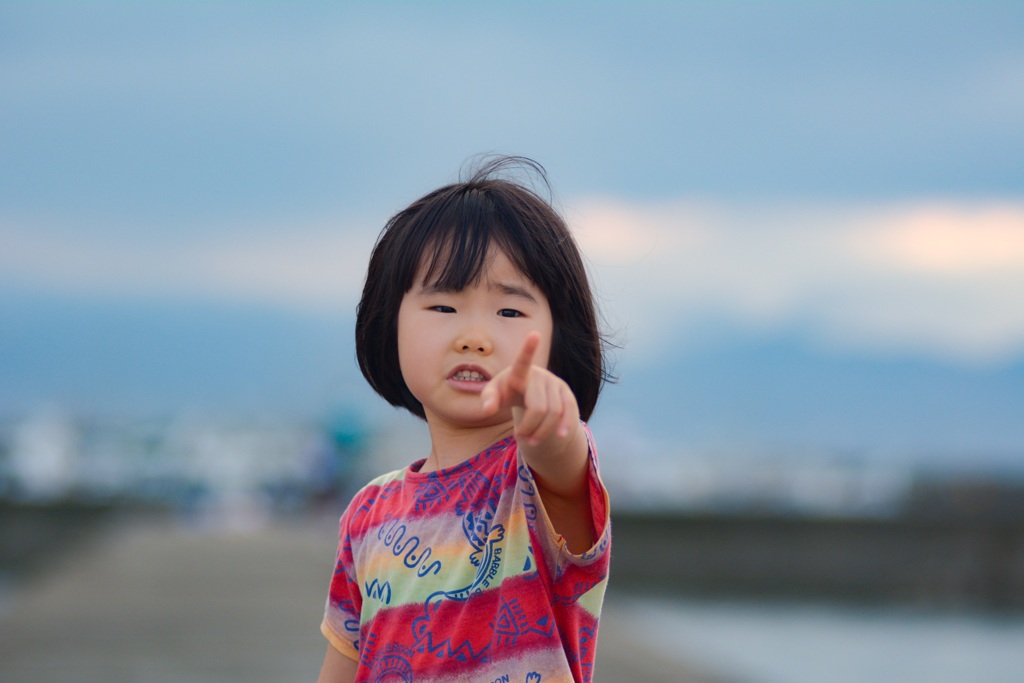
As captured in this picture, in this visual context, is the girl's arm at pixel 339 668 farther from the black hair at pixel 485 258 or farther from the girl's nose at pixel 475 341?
the girl's nose at pixel 475 341

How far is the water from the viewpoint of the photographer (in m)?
6.46

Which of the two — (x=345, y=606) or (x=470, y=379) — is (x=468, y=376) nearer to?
(x=470, y=379)

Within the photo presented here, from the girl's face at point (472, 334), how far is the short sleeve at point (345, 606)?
1.13 ft

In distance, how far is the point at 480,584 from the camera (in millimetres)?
1651

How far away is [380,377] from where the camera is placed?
2.02 m

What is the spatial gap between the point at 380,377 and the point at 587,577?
593mm

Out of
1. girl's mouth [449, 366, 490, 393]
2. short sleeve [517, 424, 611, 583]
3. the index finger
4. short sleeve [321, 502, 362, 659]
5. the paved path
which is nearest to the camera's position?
the index finger

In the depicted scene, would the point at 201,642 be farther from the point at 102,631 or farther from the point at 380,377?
the point at 380,377

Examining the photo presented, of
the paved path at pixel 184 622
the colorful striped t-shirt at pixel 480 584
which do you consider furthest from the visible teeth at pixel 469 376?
the paved path at pixel 184 622

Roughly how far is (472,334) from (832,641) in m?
6.65

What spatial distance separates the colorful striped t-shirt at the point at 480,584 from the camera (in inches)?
63.1

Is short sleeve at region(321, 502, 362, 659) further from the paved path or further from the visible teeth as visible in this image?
the paved path

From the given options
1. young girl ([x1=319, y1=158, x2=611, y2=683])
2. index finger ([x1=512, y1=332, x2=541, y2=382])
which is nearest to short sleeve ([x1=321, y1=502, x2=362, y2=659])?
young girl ([x1=319, y1=158, x2=611, y2=683])

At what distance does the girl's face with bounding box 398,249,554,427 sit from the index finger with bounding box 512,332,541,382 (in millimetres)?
294
